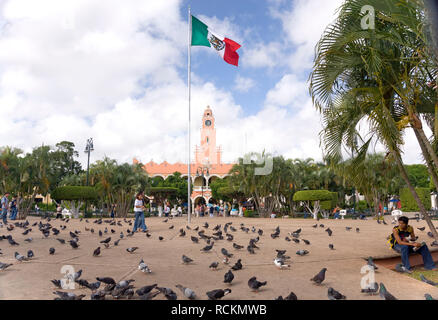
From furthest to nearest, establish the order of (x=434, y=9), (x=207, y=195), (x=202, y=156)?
(x=202, y=156) < (x=207, y=195) < (x=434, y=9)

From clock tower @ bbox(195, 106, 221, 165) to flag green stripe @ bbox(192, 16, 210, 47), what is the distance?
48.3 m

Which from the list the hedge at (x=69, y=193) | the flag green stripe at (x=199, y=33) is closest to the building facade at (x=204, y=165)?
the hedge at (x=69, y=193)

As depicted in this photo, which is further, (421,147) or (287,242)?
(287,242)

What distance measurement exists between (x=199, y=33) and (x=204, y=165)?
4206cm

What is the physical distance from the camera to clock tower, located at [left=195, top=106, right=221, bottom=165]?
62.7 meters

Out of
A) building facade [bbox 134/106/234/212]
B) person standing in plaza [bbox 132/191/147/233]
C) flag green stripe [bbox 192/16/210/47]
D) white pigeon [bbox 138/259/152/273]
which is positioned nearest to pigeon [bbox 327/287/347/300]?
white pigeon [bbox 138/259/152/273]

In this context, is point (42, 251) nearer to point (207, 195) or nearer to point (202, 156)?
point (207, 195)

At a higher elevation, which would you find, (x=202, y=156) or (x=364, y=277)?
(x=202, y=156)

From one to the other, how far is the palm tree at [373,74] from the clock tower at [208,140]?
183ft

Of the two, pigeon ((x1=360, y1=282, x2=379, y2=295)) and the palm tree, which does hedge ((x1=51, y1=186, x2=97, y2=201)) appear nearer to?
the palm tree

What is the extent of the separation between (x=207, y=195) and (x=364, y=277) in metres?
48.1

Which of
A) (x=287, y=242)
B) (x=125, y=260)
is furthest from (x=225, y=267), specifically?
(x=287, y=242)

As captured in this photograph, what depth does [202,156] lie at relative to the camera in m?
63.9
